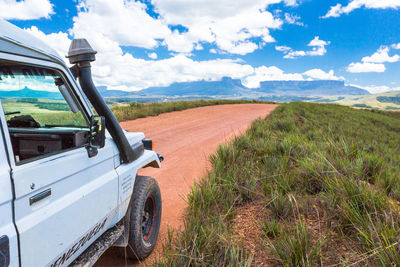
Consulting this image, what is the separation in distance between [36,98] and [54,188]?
3.10 ft

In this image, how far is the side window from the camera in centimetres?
203

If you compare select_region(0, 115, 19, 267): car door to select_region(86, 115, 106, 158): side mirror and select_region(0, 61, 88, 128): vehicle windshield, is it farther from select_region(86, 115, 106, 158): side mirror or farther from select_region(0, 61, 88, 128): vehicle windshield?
select_region(0, 61, 88, 128): vehicle windshield

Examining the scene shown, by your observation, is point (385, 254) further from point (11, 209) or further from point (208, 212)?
point (11, 209)

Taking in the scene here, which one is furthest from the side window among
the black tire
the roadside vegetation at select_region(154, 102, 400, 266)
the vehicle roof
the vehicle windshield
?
the roadside vegetation at select_region(154, 102, 400, 266)

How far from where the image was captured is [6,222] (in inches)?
53.0

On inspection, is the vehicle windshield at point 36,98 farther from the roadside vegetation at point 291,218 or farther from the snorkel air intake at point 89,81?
the roadside vegetation at point 291,218

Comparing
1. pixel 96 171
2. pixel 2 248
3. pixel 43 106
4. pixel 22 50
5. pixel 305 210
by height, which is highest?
pixel 22 50

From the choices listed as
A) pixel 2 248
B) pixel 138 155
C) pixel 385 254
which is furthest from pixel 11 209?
pixel 385 254

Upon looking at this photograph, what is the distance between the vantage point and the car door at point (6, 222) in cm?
130

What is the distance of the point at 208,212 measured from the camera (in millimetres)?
3297

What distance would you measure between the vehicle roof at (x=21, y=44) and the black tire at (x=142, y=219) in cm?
156

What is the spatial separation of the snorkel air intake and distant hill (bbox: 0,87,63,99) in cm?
24

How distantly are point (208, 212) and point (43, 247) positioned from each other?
2043mm

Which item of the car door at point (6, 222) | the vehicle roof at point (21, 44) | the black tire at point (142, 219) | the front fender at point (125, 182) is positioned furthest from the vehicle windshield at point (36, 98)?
the black tire at point (142, 219)
